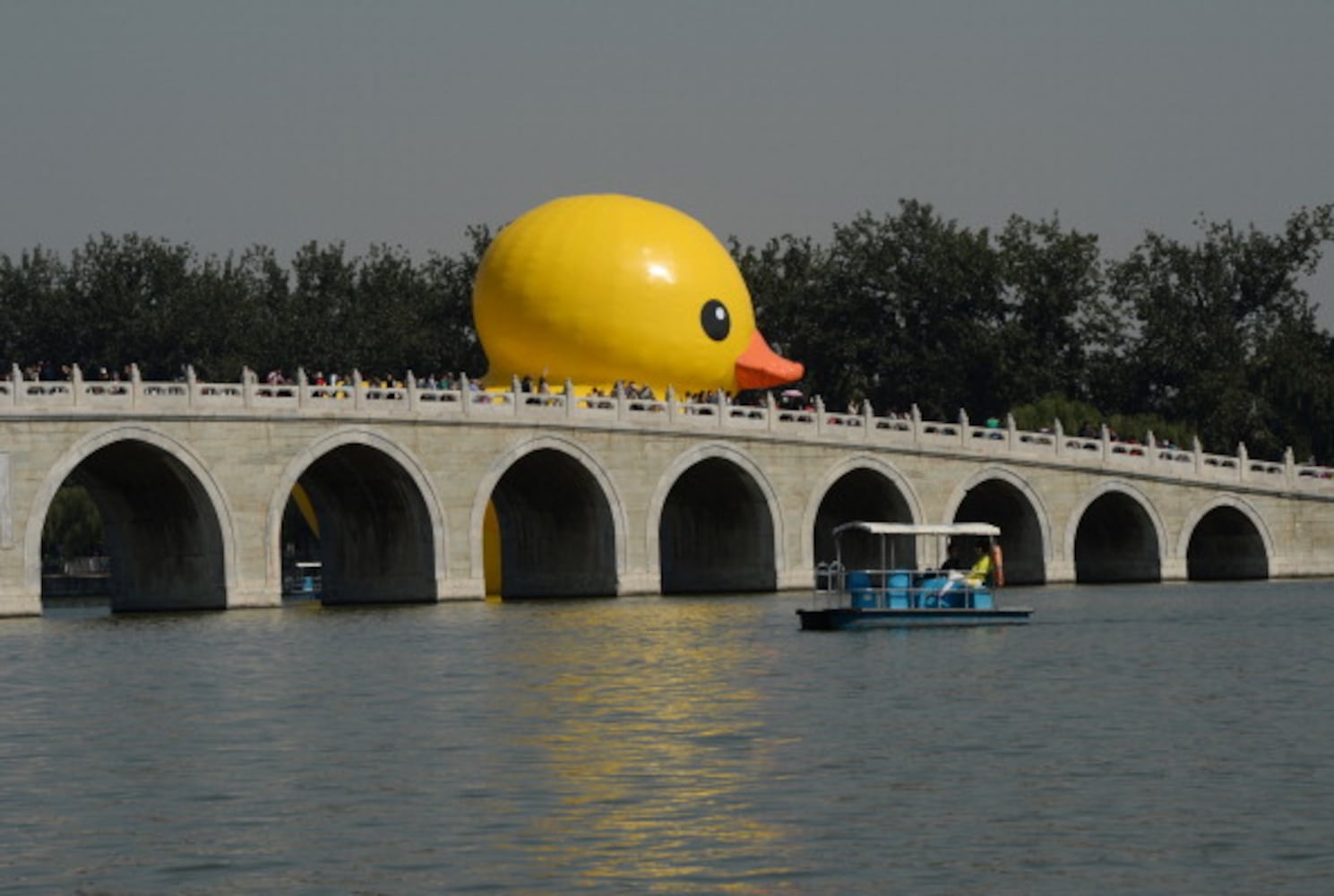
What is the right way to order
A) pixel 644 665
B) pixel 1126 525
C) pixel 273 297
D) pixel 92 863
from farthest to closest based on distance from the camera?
pixel 273 297, pixel 1126 525, pixel 644 665, pixel 92 863

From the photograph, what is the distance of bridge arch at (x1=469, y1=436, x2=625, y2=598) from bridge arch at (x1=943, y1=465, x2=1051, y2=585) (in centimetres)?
987

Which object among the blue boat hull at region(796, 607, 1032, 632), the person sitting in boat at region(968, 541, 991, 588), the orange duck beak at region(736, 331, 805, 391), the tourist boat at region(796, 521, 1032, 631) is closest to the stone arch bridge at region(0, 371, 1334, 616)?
the orange duck beak at region(736, 331, 805, 391)

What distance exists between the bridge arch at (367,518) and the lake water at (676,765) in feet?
39.1

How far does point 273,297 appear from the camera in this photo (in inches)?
4281

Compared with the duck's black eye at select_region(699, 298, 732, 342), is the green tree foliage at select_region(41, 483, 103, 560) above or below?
below

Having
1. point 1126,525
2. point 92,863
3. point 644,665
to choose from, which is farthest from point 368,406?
point 92,863

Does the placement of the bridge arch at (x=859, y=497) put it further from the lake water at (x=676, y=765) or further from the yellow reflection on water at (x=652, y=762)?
the yellow reflection on water at (x=652, y=762)

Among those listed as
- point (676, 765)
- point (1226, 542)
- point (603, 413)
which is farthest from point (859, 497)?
point (676, 765)

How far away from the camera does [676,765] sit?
25.3 metres

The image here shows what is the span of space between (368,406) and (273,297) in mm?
53337

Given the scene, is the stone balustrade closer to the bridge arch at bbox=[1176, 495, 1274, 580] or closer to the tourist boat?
the bridge arch at bbox=[1176, 495, 1274, 580]

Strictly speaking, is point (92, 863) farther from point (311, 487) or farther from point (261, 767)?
point (311, 487)

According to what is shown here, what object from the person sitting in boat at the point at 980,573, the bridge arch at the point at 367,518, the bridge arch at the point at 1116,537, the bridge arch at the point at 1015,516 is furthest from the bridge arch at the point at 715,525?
the person sitting in boat at the point at 980,573

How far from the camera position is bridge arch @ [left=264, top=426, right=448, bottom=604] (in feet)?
183
